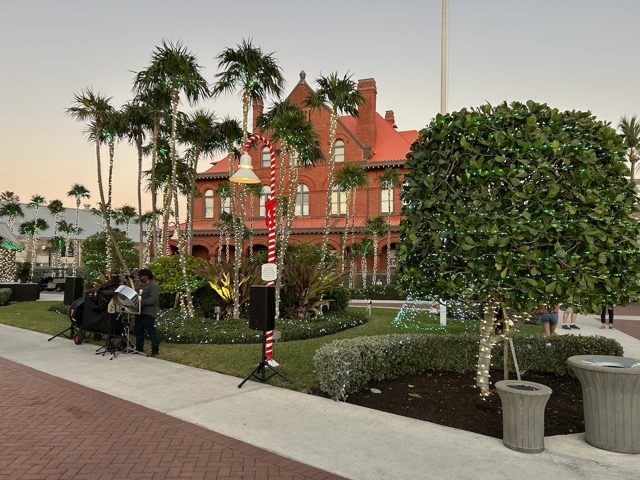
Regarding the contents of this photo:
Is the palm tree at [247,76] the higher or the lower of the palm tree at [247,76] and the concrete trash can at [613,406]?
the higher

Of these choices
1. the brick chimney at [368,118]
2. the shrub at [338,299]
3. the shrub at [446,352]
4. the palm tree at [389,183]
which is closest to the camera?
the shrub at [446,352]

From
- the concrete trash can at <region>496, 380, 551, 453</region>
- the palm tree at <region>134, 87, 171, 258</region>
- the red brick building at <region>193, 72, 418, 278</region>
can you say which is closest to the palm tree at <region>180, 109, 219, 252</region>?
the palm tree at <region>134, 87, 171, 258</region>

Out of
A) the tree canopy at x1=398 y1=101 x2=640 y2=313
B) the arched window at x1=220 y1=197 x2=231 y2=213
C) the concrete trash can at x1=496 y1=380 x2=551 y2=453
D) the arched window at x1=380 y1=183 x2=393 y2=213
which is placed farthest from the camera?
the arched window at x1=220 y1=197 x2=231 y2=213

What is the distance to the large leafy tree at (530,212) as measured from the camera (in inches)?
231

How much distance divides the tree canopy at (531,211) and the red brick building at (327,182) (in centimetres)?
2757

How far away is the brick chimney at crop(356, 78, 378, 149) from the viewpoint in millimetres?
37094

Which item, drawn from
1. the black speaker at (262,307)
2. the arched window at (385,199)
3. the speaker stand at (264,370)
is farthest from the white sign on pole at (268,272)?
the arched window at (385,199)

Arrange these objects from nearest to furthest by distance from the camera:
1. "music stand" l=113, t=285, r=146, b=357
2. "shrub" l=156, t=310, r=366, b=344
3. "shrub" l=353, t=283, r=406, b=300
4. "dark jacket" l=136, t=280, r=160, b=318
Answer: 1. "music stand" l=113, t=285, r=146, b=357
2. "dark jacket" l=136, t=280, r=160, b=318
3. "shrub" l=156, t=310, r=366, b=344
4. "shrub" l=353, t=283, r=406, b=300

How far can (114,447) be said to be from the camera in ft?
15.8

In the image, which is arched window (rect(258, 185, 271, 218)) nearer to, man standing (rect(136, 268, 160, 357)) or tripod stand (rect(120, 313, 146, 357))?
tripod stand (rect(120, 313, 146, 357))

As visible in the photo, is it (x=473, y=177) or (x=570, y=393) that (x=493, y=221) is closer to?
(x=473, y=177)

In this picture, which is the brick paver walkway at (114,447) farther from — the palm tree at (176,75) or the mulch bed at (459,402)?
the palm tree at (176,75)

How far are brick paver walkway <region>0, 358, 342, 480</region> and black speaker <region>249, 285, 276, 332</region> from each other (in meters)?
1.87

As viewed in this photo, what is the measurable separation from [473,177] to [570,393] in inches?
147
